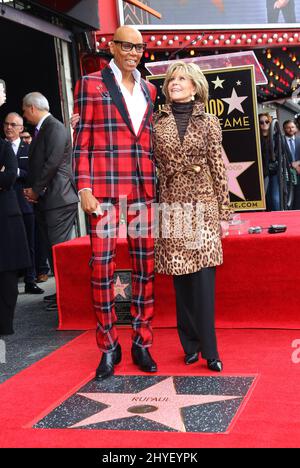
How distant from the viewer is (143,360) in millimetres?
3885

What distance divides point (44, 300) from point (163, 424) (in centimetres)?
368

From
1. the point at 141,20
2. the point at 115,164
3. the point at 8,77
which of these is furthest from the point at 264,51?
the point at 115,164

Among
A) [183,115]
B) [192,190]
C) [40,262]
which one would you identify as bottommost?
[40,262]

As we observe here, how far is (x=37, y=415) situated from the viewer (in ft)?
10.7

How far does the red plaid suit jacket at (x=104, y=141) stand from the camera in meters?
3.67

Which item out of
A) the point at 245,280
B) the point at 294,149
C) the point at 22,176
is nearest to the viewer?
the point at 245,280

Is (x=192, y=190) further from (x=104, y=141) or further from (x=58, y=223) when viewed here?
(x=58, y=223)

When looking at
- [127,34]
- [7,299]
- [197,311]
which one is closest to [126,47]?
[127,34]

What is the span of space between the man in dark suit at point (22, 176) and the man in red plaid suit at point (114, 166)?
3.33 metres

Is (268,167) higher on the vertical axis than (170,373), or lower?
higher

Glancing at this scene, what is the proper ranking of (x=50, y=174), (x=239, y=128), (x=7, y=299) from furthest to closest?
(x=50, y=174) → (x=239, y=128) → (x=7, y=299)

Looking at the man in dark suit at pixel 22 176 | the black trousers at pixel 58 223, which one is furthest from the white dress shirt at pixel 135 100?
the man in dark suit at pixel 22 176

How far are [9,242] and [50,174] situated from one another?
102cm

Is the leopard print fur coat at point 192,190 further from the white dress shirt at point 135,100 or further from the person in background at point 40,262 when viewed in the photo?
the person in background at point 40,262
